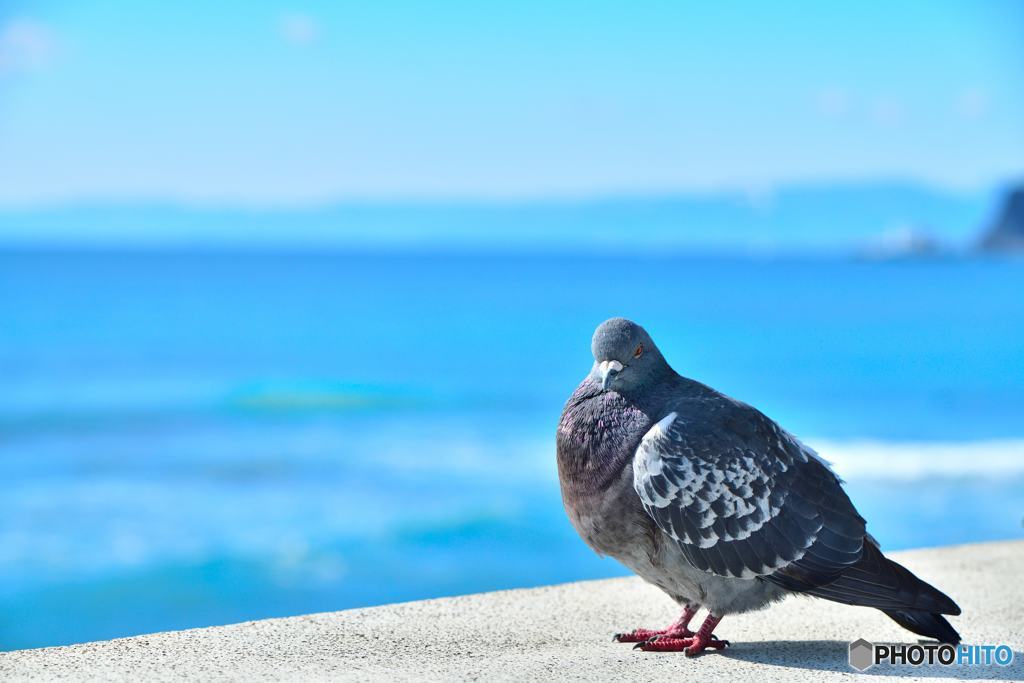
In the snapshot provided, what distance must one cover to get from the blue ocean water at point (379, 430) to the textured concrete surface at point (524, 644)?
4.89 m

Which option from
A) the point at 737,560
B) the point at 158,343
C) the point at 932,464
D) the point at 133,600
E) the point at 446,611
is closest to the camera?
the point at 737,560

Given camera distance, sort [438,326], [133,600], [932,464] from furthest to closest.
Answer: [438,326], [932,464], [133,600]

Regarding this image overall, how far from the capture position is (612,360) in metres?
3.78

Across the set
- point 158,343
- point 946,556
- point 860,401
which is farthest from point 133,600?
point 158,343

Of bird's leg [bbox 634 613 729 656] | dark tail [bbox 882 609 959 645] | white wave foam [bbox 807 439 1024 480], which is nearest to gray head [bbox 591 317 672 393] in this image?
bird's leg [bbox 634 613 729 656]

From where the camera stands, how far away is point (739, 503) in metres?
3.65

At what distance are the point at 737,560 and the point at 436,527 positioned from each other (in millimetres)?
9959

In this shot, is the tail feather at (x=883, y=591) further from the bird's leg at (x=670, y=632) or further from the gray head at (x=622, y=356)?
the gray head at (x=622, y=356)

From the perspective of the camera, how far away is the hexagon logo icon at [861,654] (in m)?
3.75

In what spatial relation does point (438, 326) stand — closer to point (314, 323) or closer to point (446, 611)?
point (314, 323)

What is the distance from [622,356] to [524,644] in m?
1.17

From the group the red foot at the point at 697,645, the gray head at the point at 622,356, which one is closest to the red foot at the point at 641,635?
the red foot at the point at 697,645

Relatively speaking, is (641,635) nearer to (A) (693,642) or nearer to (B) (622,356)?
(A) (693,642)
